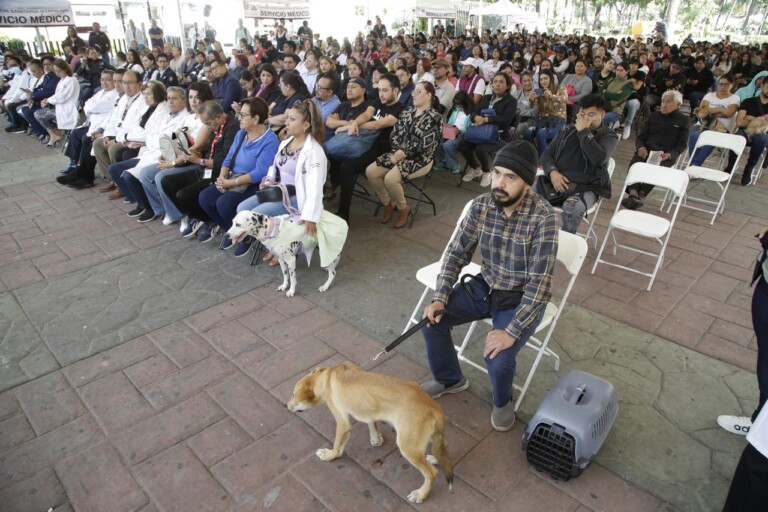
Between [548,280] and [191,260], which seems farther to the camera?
[191,260]

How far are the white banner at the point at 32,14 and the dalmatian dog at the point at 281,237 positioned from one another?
10846 mm

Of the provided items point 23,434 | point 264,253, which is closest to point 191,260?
point 264,253

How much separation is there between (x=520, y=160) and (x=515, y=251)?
18.1 inches

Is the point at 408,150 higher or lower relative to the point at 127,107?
lower

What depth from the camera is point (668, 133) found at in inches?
221

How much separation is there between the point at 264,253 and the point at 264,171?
2.53 feet

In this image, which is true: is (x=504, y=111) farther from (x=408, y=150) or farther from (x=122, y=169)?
(x=122, y=169)

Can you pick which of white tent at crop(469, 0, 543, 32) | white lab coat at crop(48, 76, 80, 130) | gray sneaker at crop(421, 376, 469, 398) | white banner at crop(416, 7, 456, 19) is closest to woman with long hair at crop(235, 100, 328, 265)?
gray sneaker at crop(421, 376, 469, 398)

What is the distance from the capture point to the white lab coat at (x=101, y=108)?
Answer: 21.2 ft

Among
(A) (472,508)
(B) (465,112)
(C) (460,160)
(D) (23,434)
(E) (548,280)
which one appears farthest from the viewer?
(C) (460,160)

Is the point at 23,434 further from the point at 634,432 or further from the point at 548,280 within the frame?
the point at 634,432

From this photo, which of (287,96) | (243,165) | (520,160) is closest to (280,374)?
(520,160)

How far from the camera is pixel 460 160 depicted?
6.95 m

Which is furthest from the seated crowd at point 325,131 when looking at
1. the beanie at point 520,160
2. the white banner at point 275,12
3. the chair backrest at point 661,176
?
the white banner at point 275,12
